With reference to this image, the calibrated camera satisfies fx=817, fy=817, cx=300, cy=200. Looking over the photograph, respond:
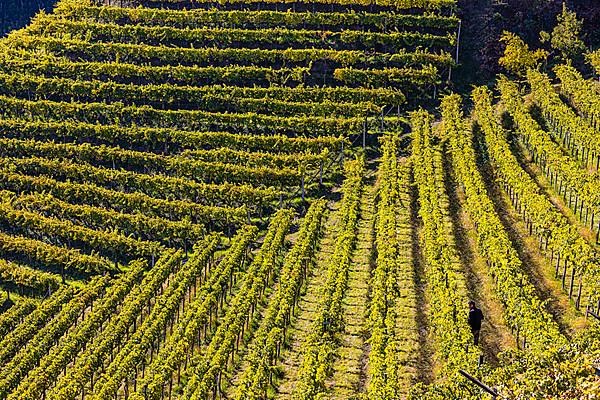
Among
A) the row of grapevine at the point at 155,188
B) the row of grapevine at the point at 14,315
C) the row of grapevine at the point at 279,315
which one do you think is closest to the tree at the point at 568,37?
the row of grapevine at the point at 279,315

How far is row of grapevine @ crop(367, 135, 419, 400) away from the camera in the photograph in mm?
31578

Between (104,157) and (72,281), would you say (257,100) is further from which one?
(72,281)

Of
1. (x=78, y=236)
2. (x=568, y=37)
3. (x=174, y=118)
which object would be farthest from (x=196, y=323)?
(x=568, y=37)

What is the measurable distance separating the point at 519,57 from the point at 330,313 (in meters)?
36.5

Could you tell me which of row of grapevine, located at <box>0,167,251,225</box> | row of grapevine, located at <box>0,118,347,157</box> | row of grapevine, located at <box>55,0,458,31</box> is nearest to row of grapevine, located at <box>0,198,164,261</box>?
row of grapevine, located at <box>0,167,251,225</box>

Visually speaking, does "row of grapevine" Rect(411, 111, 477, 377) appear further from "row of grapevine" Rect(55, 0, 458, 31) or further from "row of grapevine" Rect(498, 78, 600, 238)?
"row of grapevine" Rect(55, 0, 458, 31)

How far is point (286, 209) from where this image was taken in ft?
173

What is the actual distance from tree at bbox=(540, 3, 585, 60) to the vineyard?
2.43m

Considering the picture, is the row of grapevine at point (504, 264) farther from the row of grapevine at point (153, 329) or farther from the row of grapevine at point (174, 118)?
the row of grapevine at point (153, 329)

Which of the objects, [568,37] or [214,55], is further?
[214,55]

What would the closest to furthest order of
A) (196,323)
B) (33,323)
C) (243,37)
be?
1. (196,323)
2. (33,323)
3. (243,37)

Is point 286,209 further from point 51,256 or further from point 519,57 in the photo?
point 519,57

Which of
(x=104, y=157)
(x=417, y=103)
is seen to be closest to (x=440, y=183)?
(x=417, y=103)

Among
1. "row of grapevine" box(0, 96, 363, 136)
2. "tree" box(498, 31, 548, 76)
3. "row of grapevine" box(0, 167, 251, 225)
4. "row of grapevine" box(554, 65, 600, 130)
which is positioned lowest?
"row of grapevine" box(0, 167, 251, 225)
